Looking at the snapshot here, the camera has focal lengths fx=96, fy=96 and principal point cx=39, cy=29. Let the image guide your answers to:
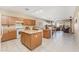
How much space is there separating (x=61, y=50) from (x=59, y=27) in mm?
490

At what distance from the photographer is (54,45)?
207cm

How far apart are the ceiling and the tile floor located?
0.37 m

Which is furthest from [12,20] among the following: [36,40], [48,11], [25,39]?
[48,11]

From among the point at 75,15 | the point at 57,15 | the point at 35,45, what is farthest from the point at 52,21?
the point at 35,45

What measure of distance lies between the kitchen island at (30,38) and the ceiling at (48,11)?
14.9 inches

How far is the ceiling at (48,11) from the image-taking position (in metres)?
1.98

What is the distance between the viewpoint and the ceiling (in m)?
1.98

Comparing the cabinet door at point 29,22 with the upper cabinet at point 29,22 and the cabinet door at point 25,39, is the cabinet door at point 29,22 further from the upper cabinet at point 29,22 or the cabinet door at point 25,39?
the cabinet door at point 25,39

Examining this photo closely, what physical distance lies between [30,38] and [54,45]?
537 mm

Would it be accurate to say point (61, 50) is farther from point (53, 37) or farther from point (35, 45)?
point (35, 45)

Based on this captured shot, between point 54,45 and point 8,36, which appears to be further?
point 54,45

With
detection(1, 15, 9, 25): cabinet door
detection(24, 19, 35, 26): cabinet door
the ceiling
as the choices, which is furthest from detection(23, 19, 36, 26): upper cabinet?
detection(1, 15, 9, 25): cabinet door

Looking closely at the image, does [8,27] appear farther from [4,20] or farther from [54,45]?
[54,45]

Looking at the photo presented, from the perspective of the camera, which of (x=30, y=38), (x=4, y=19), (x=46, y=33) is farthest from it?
(x=46, y=33)
